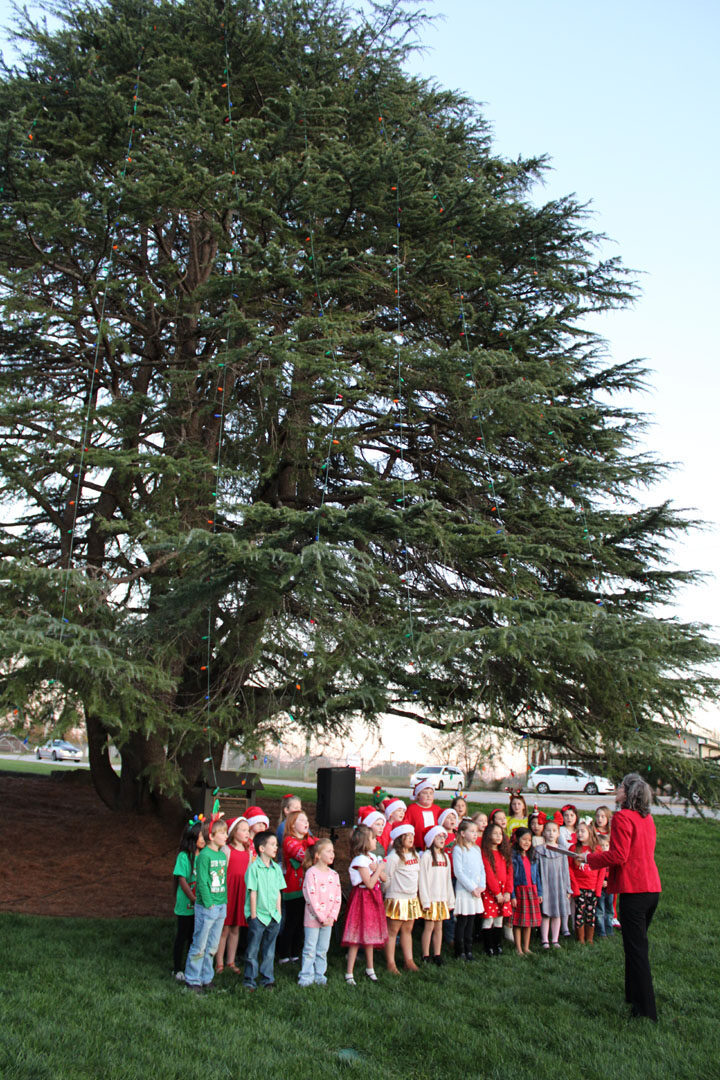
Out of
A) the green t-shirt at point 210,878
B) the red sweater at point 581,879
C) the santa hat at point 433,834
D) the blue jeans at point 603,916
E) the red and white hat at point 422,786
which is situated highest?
the red and white hat at point 422,786

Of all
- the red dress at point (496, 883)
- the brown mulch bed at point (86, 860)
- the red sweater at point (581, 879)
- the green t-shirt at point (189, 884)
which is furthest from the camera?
the brown mulch bed at point (86, 860)

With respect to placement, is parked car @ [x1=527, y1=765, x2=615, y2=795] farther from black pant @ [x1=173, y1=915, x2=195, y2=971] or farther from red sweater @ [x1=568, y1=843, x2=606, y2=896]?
black pant @ [x1=173, y1=915, x2=195, y2=971]

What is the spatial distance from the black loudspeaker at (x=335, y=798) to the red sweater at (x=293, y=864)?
3.87ft

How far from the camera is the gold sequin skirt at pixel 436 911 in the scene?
6426 millimetres

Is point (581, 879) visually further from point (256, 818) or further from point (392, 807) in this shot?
point (256, 818)

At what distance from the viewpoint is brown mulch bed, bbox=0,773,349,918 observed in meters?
8.27

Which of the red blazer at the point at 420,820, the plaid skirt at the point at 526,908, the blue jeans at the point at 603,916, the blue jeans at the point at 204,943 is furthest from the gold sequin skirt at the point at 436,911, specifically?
the blue jeans at the point at 603,916

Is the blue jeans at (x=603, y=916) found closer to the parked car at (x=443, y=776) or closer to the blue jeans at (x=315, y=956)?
the parked car at (x=443, y=776)

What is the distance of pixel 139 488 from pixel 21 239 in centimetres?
344

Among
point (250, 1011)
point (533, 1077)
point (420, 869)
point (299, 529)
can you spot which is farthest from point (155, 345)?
point (533, 1077)

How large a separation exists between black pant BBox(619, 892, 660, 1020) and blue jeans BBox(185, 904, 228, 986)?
2906 millimetres

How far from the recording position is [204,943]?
564cm

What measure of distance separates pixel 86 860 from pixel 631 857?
735 cm

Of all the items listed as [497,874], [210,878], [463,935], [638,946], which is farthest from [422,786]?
[638,946]
